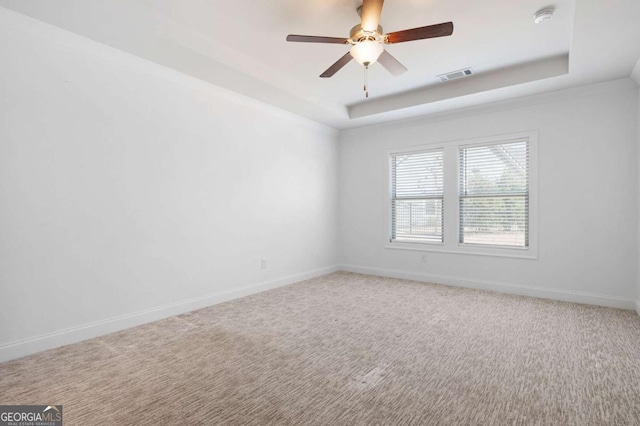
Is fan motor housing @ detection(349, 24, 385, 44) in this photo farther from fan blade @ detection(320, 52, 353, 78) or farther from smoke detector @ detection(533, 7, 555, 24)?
smoke detector @ detection(533, 7, 555, 24)

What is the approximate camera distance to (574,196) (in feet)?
13.3

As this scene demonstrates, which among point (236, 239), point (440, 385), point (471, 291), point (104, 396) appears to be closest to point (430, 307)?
point (471, 291)

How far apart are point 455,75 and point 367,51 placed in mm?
1931

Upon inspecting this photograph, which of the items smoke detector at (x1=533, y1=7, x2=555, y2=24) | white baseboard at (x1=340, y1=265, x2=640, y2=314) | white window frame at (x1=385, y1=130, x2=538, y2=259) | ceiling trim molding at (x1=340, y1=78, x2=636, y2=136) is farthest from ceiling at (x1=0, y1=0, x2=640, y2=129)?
white baseboard at (x1=340, y1=265, x2=640, y2=314)

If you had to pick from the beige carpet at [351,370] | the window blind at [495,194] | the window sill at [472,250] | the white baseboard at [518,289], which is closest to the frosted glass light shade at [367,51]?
the beige carpet at [351,370]

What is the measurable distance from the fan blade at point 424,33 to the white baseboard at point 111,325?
129 inches

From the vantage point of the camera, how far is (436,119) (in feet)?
16.7

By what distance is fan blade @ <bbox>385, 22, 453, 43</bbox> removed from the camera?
2279 millimetres

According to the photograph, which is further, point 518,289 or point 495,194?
point 495,194

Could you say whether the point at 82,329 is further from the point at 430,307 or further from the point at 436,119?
the point at 436,119

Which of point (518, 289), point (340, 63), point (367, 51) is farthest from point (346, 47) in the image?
point (518, 289)

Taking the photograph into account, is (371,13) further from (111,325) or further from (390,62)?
(111,325)

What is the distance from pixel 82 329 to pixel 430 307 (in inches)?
135

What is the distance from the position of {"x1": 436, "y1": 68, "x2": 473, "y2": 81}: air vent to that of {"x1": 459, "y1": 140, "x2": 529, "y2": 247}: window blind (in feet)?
3.76
